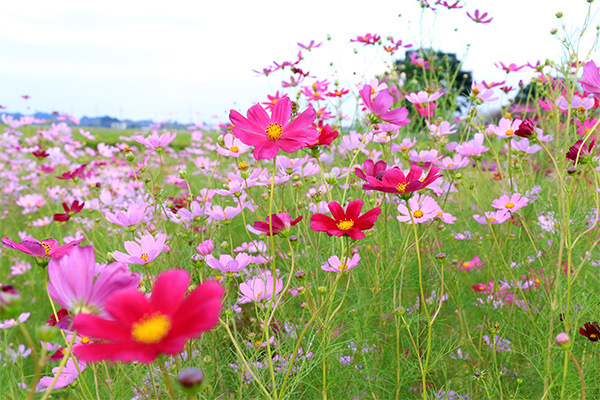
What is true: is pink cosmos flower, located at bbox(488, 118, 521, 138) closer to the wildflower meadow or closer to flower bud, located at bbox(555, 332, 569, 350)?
the wildflower meadow

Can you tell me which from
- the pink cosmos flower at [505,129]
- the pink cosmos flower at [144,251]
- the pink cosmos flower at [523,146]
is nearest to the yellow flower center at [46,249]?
the pink cosmos flower at [144,251]

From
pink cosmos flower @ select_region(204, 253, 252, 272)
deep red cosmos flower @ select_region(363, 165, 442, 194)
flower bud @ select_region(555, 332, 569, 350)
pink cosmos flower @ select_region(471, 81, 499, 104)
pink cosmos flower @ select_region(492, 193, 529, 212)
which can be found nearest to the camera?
flower bud @ select_region(555, 332, 569, 350)

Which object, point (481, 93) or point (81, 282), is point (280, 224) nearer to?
point (81, 282)

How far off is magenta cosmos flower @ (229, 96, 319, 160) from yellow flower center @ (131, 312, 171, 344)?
339mm

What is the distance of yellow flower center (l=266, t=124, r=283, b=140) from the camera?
694 millimetres

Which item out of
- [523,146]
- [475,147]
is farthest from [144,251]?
[523,146]

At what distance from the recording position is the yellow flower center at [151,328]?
35 centimetres

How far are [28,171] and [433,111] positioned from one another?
11.5 ft

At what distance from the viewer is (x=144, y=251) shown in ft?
2.60

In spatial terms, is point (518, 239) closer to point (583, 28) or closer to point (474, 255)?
point (474, 255)

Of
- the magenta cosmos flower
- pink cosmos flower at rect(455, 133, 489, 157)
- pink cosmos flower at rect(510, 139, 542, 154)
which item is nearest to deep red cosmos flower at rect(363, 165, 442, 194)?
the magenta cosmos flower

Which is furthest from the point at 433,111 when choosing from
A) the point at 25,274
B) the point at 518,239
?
the point at 25,274

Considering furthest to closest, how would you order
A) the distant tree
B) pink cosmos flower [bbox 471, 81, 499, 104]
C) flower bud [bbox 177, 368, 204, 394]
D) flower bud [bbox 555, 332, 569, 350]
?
the distant tree < pink cosmos flower [bbox 471, 81, 499, 104] < flower bud [bbox 555, 332, 569, 350] < flower bud [bbox 177, 368, 204, 394]

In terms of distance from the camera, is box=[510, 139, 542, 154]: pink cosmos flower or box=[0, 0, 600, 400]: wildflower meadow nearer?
box=[0, 0, 600, 400]: wildflower meadow
